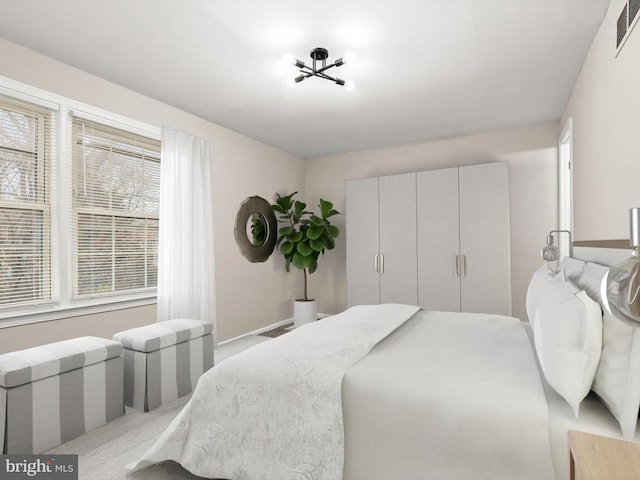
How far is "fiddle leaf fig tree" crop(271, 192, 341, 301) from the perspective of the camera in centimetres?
504

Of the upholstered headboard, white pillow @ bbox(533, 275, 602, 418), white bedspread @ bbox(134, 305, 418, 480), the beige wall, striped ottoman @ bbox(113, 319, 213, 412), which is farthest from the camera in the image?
striped ottoman @ bbox(113, 319, 213, 412)

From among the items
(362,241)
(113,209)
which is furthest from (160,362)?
(362,241)

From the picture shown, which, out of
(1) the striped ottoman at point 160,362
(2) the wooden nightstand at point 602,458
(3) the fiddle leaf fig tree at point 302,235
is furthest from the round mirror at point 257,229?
(2) the wooden nightstand at point 602,458

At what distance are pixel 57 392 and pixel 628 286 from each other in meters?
2.61

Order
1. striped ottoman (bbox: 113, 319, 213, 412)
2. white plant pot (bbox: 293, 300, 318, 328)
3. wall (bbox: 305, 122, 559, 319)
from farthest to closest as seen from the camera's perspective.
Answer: white plant pot (bbox: 293, 300, 318, 328) → wall (bbox: 305, 122, 559, 319) → striped ottoman (bbox: 113, 319, 213, 412)

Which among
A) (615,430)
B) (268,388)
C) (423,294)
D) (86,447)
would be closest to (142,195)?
(86,447)

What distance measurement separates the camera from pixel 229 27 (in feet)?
7.91

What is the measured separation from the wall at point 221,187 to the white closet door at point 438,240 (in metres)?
2.02

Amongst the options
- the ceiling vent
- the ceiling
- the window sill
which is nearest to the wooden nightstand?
the ceiling vent

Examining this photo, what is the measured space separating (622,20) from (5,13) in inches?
139

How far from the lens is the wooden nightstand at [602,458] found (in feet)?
2.29

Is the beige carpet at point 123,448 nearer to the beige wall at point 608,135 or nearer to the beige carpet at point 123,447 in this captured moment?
the beige carpet at point 123,447

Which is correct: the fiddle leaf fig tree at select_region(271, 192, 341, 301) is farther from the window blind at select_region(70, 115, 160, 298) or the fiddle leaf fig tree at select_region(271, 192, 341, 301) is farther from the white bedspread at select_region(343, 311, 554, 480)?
the white bedspread at select_region(343, 311, 554, 480)

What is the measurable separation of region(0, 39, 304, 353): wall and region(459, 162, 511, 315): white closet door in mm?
2521
